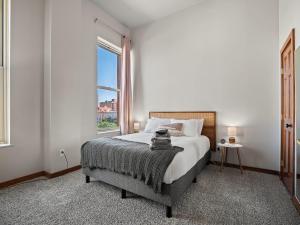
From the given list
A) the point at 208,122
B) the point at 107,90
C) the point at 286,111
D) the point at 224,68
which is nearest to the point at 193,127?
the point at 208,122

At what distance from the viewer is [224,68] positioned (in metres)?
3.51

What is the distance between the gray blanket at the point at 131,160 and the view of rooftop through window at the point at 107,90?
167cm

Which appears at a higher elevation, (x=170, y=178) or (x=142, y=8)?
(x=142, y=8)

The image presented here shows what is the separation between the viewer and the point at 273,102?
3033 mm

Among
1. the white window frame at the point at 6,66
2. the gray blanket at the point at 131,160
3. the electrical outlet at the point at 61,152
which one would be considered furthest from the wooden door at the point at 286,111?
the white window frame at the point at 6,66

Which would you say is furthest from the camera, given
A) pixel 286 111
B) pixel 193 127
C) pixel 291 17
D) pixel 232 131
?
pixel 193 127

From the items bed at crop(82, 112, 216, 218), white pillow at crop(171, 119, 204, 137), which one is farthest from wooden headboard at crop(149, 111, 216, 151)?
bed at crop(82, 112, 216, 218)

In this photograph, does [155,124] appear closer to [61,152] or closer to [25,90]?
[61,152]

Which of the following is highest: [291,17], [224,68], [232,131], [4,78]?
[291,17]

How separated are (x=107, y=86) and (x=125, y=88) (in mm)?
482

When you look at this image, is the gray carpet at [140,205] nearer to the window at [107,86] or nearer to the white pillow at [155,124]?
the white pillow at [155,124]

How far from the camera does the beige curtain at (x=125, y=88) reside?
4.54m

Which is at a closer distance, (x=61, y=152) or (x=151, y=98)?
(x=61, y=152)

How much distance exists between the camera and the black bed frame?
179 cm
